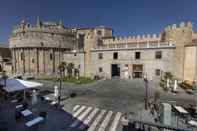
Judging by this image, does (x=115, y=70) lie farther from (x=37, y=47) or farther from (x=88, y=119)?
(x=88, y=119)

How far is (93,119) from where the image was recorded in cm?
1109

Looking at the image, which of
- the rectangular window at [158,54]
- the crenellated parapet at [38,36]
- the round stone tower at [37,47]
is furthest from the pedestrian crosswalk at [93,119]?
the crenellated parapet at [38,36]

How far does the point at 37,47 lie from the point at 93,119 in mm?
34787

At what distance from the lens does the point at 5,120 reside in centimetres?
1054

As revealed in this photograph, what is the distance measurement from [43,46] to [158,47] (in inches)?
1163

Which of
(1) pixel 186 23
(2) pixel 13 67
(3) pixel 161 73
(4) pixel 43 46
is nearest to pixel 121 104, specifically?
(3) pixel 161 73

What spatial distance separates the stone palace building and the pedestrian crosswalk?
63.0ft

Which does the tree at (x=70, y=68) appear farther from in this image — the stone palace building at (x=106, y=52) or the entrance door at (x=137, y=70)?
the entrance door at (x=137, y=70)

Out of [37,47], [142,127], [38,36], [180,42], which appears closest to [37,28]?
[38,36]

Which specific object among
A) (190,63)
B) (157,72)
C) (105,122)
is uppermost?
(190,63)

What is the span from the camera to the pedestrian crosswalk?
9.78m

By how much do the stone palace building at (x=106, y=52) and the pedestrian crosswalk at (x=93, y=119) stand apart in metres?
19.2

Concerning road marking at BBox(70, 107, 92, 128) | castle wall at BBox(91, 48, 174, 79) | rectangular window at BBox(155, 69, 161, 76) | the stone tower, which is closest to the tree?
castle wall at BBox(91, 48, 174, 79)

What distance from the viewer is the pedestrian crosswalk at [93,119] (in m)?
9.78
